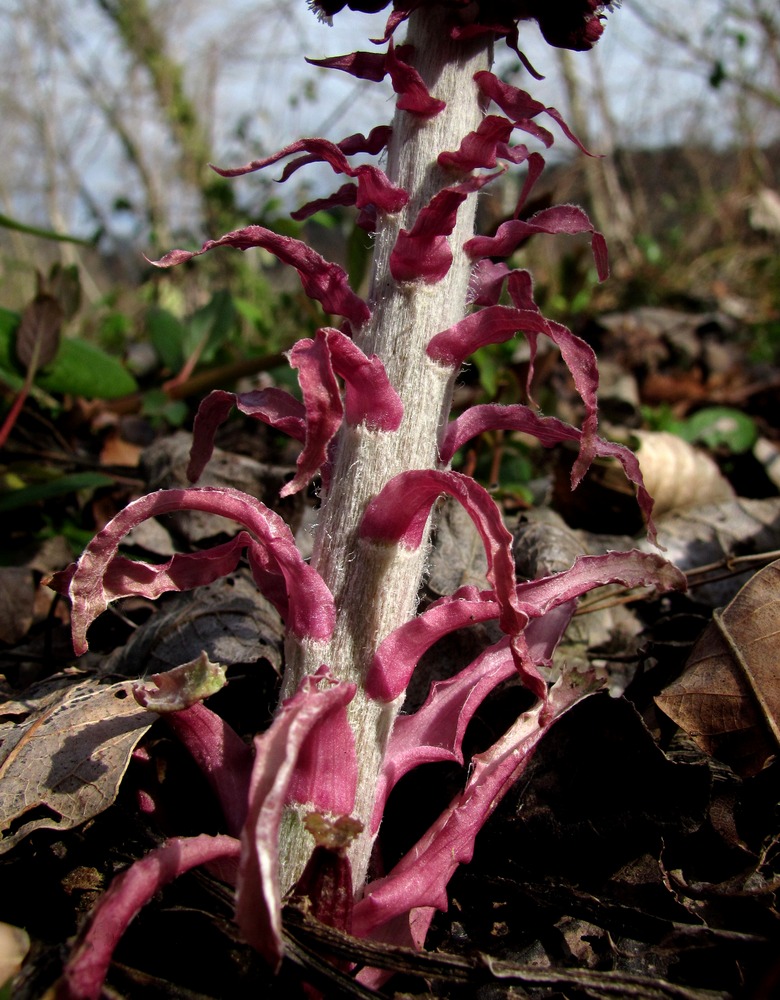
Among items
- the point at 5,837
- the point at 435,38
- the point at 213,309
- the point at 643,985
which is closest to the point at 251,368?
the point at 213,309

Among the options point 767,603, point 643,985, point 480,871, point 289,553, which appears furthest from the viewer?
point 767,603

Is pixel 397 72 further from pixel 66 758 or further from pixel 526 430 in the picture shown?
pixel 66 758

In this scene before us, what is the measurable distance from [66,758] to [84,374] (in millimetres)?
1434

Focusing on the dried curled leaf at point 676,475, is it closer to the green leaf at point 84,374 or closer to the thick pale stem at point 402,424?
the thick pale stem at point 402,424

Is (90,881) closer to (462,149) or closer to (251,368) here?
(462,149)

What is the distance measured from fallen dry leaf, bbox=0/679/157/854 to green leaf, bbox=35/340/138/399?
1.27 metres

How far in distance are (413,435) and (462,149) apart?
1.25ft

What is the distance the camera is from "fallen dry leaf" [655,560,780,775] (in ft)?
3.74

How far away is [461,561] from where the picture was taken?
1602mm

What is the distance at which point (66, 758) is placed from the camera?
1.07 metres

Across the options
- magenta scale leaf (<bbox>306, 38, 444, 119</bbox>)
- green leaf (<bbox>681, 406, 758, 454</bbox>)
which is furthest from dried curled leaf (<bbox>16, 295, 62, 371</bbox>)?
green leaf (<bbox>681, 406, 758, 454</bbox>)

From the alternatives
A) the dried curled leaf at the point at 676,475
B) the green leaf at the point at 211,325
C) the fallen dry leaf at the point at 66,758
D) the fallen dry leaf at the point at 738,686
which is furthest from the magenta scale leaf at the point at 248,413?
the green leaf at the point at 211,325

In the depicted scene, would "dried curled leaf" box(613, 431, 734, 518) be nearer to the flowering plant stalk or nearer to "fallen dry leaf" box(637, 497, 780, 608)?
"fallen dry leaf" box(637, 497, 780, 608)

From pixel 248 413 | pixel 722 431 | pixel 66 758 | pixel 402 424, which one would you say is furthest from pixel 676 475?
pixel 66 758
